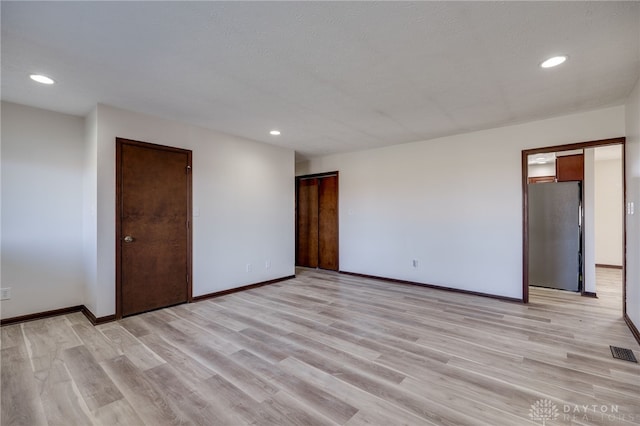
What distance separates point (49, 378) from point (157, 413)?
1122 mm

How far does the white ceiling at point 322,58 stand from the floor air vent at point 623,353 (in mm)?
2506

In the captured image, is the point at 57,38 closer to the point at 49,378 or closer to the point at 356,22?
the point at 356,22

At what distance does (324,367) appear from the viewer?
2.27 m

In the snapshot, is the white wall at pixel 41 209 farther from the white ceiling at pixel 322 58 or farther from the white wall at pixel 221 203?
the white wall at pixel 221 203

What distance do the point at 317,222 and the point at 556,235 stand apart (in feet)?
14.5

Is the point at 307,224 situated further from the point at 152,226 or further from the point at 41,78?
the point at 41,78

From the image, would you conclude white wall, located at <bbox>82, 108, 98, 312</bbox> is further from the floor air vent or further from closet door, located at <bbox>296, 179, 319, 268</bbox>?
the floor air vent

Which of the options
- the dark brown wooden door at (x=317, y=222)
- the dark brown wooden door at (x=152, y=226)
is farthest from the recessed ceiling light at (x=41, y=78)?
the dark brown wooden door at (x=317, y=222)

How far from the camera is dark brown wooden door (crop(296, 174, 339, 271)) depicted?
20.3 feet

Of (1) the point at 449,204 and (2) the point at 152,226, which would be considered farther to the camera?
(1) the point at 449,204

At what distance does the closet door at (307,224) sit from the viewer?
6551 millimetres

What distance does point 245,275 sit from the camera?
15.4 ft

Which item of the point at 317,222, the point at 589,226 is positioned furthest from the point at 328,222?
the point at 589,226

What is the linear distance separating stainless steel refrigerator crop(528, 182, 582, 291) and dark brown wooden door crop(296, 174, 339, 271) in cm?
362
